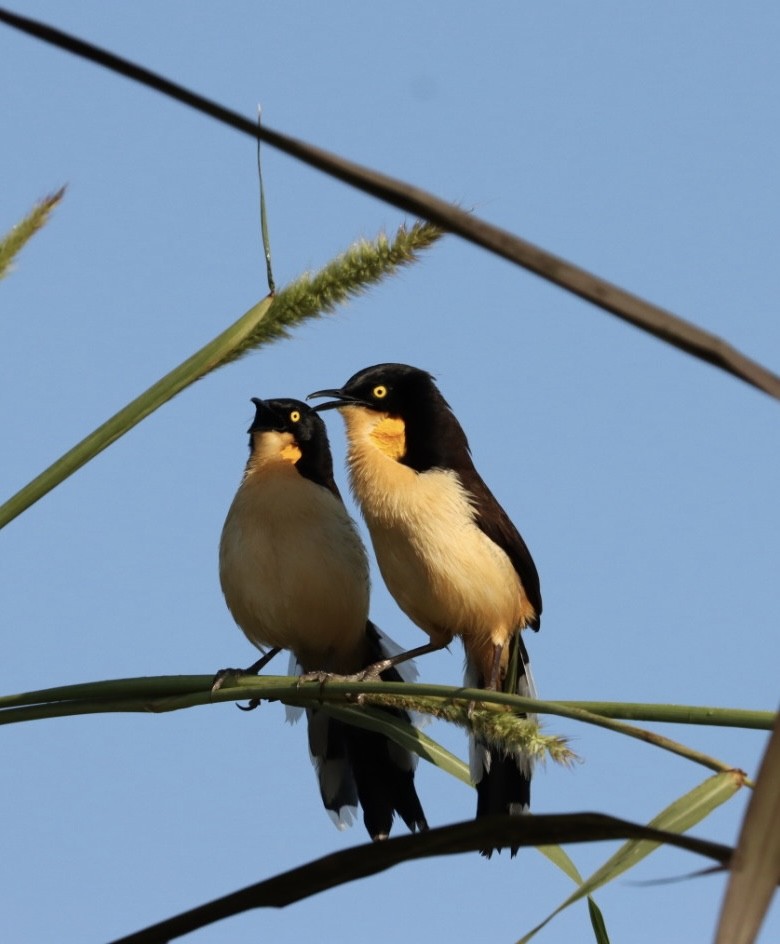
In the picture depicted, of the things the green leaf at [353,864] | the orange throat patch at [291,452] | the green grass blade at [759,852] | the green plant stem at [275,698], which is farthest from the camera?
the orange throat patch at [291,452]

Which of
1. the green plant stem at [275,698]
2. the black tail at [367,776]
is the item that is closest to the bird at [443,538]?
the black tail at [367,776]

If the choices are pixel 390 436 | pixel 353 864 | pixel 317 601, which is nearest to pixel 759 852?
pixel 353 864

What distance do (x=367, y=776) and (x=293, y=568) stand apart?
35.0 inches

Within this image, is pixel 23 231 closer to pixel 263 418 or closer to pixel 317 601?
pixel 317 601

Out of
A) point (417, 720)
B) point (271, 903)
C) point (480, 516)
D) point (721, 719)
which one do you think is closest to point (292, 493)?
point (480, 516)

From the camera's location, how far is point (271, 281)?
9.05 feet

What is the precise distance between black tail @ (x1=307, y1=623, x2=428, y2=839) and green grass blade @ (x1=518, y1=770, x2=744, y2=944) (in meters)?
3.01

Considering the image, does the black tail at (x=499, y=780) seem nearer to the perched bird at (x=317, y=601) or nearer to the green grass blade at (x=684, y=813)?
the perched bird at (x=317, y=601)

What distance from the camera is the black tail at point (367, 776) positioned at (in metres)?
5.18

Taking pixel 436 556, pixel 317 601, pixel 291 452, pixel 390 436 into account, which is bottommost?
pixel 436 556

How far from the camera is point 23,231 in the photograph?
2369 millimetres

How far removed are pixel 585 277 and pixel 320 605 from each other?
4.44 m

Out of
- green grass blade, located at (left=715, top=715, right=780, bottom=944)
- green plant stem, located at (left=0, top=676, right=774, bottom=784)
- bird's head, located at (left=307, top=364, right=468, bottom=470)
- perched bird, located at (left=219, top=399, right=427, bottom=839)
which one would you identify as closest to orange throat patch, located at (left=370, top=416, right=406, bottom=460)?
bird's head, located at (left=307, top=364, right=468, bottom=470)

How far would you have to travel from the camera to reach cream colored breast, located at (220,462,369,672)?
5.20 m
